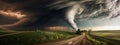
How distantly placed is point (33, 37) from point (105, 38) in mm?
910

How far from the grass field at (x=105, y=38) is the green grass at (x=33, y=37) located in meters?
0.26

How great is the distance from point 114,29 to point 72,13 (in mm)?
575

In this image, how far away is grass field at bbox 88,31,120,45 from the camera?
344 cm

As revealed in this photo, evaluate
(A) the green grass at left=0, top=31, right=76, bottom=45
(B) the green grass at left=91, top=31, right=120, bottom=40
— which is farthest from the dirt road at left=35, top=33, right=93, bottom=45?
(B) the green grass at left=91, top=31, right=120, bottom=40

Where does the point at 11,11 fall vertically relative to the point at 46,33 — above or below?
above

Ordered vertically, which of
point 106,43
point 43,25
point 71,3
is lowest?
point 106,43

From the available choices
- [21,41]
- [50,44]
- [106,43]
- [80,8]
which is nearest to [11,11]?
[21,41]

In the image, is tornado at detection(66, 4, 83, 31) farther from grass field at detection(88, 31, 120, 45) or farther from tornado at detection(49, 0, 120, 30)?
grass field at detection(88, 31, 120, 45)

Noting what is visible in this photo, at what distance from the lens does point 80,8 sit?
3.49 m

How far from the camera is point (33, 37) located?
343 cm

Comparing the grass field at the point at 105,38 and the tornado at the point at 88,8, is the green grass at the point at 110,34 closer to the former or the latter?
the grass field at the point at 105,38

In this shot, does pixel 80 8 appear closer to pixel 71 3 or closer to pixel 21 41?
pixel 71 3

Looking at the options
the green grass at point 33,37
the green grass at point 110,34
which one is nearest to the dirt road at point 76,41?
the green grass at point 33,37

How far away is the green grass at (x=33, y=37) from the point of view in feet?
11.2
